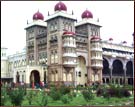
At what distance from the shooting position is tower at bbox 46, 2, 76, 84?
29.7 meters

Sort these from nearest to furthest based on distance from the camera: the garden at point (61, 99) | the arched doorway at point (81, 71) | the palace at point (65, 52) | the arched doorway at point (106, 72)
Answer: the garden at point (61, 99) → the palace at point (65, 52) → the arched doorway at point (81, 71) → the arched doorway at point (106, 72)

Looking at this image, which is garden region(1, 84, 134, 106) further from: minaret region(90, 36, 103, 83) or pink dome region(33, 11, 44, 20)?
pink dome region(33, 11, 44, 20)

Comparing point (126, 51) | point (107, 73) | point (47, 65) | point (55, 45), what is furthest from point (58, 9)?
point (126, 51)

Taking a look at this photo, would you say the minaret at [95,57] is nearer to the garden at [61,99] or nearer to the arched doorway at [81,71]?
the arched doorway at [81,71]

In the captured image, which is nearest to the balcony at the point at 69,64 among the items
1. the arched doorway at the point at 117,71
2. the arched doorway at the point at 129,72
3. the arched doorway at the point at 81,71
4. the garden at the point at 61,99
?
the arched doorway at the point at 81,71

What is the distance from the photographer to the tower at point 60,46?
97.5ft

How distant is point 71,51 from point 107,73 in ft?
30.1

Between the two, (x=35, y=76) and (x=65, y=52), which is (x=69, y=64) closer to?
(x=65, y=52)

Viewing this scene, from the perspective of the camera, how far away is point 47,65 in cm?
3138

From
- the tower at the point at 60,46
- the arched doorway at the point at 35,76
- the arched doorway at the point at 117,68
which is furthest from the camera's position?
the arched doorway at the point at 117,68

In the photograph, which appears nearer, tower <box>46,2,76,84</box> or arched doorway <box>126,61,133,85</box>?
tower <box>46,2,76,84</box>

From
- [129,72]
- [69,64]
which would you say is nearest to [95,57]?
[69,64]

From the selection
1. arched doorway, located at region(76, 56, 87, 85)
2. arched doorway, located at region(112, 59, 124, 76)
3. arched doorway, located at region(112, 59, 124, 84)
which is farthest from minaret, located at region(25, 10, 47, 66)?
arched doorway, located at region(112, 59, 124, 76)

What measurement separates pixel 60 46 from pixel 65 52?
34.3 inches
